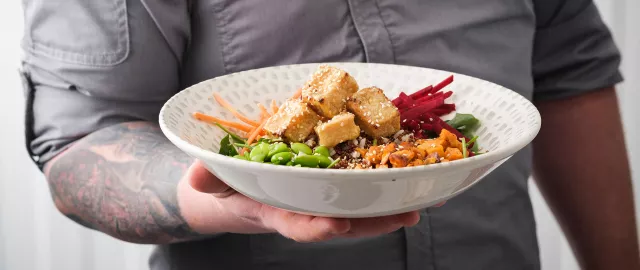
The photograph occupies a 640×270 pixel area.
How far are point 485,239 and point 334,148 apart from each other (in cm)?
56

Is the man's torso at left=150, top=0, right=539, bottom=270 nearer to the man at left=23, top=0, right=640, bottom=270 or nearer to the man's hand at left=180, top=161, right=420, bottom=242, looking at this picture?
the man at left=23, top=0, right=640, bottom=270

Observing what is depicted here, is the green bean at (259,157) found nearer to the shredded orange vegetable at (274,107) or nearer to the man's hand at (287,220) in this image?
the man's hand at (287,220)

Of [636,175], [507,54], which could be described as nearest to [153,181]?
[507,54]

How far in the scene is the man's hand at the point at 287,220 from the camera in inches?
27.6

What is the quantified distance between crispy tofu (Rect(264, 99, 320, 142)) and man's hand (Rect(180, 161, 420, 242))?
0.31 feet

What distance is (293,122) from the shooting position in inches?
31.0

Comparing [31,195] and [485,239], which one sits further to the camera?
[31,195]

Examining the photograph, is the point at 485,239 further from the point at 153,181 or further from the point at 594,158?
Result: the point at 153,181

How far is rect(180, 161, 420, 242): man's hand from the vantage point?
700 millimetres

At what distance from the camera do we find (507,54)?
122cm

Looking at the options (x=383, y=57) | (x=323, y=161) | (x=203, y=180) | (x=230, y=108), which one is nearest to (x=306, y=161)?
(x=323, y=161)

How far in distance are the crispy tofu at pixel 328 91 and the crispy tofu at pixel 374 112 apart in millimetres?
17

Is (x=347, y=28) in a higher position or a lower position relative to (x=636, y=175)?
higher

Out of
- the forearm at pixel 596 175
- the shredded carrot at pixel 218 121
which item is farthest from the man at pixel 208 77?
the forearm at pixel 596 175
